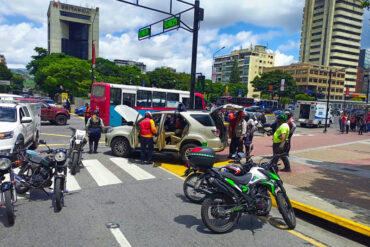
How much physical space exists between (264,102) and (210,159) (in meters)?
57.7

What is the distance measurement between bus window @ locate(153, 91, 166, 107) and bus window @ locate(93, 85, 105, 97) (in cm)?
405

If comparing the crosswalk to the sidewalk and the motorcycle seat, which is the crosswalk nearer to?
the motorcycle seat

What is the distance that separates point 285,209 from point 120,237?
→ 2.85 m

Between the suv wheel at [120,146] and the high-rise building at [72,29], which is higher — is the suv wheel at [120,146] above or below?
below

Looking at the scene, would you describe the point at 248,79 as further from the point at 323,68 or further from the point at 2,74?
the point at 2,74

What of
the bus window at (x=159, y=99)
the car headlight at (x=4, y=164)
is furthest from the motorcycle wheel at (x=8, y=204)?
the bus window at (x=159, y=99)

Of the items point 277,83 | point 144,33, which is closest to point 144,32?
point 144,33

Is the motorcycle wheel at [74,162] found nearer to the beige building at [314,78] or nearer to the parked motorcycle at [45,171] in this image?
the parked motorcycle at [45,171]

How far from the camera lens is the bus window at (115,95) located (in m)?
20.0

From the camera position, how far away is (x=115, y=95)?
2008 centimetres

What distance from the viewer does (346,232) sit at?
5.05 m

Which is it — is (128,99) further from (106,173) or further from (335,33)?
(335,33)

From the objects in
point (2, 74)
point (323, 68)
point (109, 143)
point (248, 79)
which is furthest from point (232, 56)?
point (109, 143)

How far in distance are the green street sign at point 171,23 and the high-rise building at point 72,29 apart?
3924 inches
